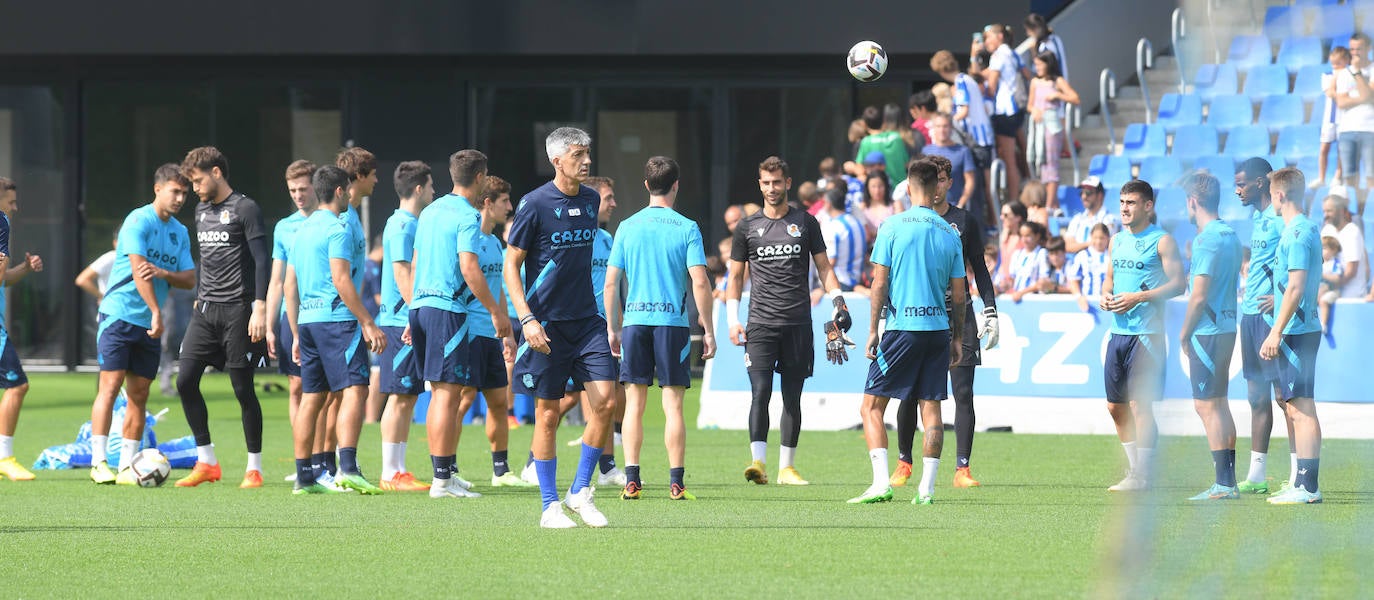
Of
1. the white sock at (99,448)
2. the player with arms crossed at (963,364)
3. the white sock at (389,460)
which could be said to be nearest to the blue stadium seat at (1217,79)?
the player with arms crossed at (963,364)

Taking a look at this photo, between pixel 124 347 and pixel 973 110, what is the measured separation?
429 inches

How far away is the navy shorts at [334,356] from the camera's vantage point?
10.9 m

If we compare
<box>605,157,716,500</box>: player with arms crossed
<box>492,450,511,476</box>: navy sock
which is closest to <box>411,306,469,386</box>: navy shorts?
<box>605,157,716,500</box>: player with arms crossed

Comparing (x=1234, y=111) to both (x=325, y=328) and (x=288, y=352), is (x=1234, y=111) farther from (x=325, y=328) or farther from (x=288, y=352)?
(x=288, y=352)

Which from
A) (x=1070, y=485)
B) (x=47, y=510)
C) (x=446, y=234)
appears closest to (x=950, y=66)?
(x=1070, y=485)

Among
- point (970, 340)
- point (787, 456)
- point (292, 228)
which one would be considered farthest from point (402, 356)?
point (970, 340)

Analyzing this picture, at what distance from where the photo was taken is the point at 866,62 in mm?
15859

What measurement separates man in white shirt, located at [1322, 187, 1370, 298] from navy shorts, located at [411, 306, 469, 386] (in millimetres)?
4947

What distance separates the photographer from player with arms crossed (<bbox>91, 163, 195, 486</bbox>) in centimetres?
1175

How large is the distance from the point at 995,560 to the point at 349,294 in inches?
182

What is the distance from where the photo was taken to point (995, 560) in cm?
763

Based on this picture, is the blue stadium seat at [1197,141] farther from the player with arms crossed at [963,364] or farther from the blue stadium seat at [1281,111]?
the player with arms crossed at [963,364]

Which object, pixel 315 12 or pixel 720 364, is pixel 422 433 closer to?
pixel 720 364

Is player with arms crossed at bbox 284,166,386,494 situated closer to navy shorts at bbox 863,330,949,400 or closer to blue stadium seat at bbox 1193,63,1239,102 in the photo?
navy shorts at bbox 863,330,949,400
